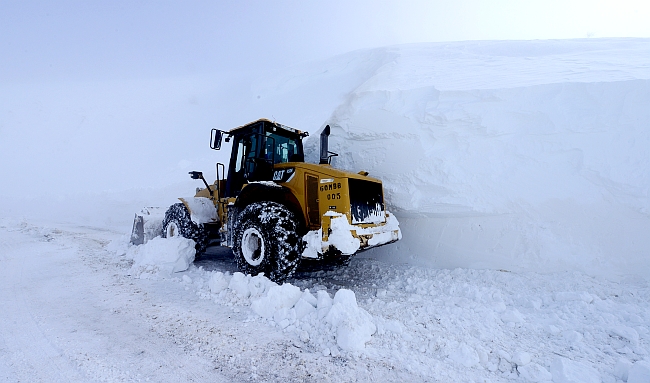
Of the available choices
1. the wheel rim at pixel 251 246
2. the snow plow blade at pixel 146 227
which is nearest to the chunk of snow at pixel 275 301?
the wheel rim at pixel 251 246

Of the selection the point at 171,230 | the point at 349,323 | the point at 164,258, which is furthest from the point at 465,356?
the point at 171,230

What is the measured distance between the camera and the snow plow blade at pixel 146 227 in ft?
22.0

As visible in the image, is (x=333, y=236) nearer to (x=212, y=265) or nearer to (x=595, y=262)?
(x=212, y=265)

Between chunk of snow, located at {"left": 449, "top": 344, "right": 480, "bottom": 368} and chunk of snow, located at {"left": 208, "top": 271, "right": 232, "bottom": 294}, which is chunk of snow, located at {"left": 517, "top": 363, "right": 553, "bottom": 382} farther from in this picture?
chunk of snow, located at {"left": 208, "top": 271, "right": 232, "bottom": 294}

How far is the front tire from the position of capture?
13.6 ft

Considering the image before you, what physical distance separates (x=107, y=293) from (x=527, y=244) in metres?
5.96

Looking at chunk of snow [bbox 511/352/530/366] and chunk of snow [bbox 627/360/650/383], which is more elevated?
chunk of snow [bbox 627/360/650/383]

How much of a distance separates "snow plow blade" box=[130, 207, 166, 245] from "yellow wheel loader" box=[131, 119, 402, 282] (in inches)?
25.8

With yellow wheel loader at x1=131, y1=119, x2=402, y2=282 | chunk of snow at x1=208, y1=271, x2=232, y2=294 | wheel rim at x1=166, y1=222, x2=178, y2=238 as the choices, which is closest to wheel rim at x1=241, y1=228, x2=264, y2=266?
yellow wheel loader at x1=131, y1=119, x2=402, y2=282

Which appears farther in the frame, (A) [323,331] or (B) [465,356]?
(A) [323,331]

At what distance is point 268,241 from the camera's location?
13.9ft

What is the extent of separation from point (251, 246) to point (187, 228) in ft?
6.31

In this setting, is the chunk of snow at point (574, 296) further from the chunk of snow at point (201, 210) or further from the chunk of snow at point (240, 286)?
the chunk of snow at point (201, 210)

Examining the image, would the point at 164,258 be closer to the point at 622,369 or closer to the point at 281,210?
the point at 281,210
